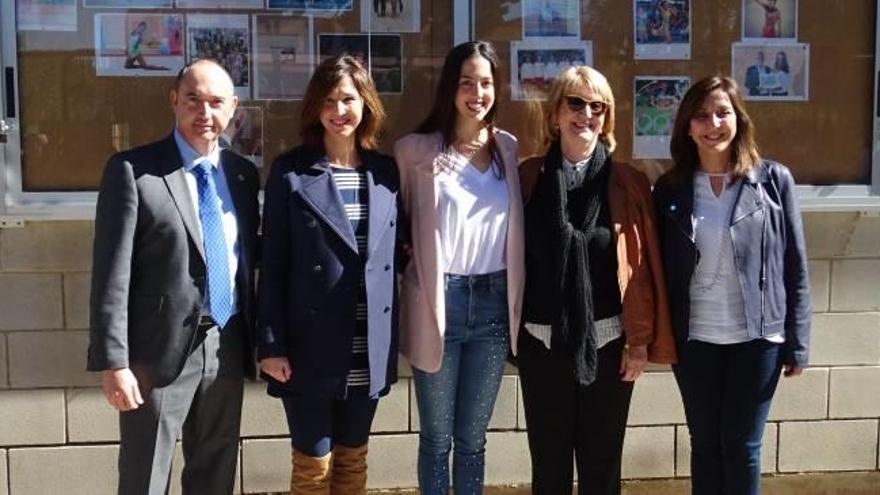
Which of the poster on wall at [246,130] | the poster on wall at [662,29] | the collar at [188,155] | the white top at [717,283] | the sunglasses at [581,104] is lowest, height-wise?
the white top at [717,283]

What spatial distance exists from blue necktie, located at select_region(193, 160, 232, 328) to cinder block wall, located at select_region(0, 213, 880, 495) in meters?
1.17

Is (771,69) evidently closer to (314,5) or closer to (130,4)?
(314,5)

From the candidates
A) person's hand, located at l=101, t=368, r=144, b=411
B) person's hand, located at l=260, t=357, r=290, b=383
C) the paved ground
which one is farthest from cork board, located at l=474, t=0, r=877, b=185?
person's hand, located at l=101, t=368, r=144, b=411

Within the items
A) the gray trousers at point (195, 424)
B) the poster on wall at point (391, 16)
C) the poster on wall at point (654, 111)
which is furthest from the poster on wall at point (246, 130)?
the poster on wall at point (654, 111)

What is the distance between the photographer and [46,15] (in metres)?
3.98

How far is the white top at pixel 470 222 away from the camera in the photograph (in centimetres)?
318

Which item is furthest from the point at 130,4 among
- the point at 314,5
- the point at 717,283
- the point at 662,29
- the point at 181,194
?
the point at 717,283

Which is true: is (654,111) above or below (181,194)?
above

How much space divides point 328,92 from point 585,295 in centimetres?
100

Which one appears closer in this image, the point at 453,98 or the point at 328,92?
the point at 328,92

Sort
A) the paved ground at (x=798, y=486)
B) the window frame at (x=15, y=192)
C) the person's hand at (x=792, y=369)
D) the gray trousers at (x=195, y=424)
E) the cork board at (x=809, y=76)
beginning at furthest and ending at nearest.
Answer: the paved ground at (x=798, y=486)
the cork board at (x=809, y=76)
the window frame at (x=15, y=192)
the person's hand at (x=792, y=369)
the gray trousers at (x=195, y=424)

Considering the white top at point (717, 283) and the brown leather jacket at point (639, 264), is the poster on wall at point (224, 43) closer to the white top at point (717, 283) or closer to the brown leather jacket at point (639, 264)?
the brown leather jacket at point (639, 264)

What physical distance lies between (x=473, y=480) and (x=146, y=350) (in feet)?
3.75

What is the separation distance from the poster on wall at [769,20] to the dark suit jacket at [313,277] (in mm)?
2130
